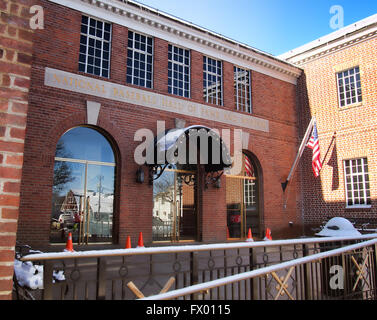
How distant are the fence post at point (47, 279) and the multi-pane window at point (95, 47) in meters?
9.79

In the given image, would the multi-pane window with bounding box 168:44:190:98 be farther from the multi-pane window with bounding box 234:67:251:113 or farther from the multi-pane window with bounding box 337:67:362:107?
the multi-pane window with bounding box 337:67:362:107

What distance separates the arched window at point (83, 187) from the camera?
10789 mm

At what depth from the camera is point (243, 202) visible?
50.3 feet

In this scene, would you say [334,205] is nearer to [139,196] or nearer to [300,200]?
[300,200]

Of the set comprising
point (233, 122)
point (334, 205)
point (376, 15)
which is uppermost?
point (376, 15)

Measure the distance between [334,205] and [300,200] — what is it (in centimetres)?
172

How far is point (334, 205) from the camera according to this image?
629 inches

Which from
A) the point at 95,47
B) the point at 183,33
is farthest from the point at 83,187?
the point at 183,33

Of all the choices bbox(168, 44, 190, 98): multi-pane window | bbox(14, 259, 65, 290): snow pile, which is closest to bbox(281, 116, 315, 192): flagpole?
bbox(168, 44, 190, 98): multi-pane window

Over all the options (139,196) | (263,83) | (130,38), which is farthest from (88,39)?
(263,83)

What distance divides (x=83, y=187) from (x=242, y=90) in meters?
8.80
